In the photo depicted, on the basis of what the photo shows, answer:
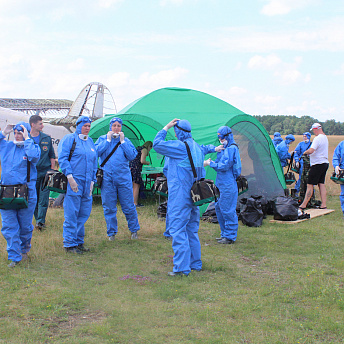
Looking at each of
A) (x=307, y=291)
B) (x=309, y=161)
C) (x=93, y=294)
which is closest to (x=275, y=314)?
(x=307, y=291)

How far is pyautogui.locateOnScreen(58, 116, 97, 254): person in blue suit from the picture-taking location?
5.23 meters

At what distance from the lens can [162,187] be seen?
5930 millimetres

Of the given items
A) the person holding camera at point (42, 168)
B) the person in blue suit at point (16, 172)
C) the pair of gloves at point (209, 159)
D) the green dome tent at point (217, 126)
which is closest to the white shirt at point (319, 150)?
the green dome tent at point (217, 126)

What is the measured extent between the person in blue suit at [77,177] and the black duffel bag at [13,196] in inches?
25.6

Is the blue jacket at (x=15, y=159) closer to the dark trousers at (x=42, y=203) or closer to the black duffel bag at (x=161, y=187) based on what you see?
the black duffel bag at (x=161, y=187)

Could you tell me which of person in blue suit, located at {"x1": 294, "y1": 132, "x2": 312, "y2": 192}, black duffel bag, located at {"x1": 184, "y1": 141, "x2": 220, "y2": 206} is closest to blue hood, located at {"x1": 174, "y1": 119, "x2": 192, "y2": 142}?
black duffel bag, located at {"x1": 184, "y1": 141, "x2": 220, "y2": 206}

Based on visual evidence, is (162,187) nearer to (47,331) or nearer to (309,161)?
(47,331)

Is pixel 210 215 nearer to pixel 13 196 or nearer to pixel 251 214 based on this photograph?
pixel 251 214

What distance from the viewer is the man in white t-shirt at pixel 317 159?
8.39 m

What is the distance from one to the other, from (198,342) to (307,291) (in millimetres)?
1488

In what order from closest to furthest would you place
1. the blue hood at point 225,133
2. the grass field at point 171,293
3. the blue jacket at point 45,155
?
the grass field at point 171,293 < the blue hood at point 225,133 < the blue jacket at point 45,155

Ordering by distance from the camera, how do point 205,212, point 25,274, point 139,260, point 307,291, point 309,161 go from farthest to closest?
point 309,161, point 205,212, point 139,260, point 25,274, point 307,291

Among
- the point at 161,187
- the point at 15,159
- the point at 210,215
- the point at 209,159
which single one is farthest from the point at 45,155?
the point at 210,215

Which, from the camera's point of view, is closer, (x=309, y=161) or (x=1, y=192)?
(x=1, y=192)
